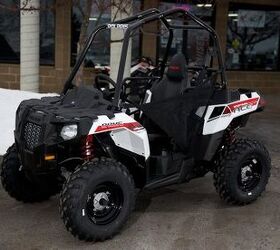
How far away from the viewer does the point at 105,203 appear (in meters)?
4.34

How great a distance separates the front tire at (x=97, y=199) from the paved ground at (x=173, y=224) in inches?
5.6

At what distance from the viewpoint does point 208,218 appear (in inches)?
194

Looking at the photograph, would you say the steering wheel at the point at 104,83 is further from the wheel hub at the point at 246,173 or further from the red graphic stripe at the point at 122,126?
the wheel hub at the point at 246,173

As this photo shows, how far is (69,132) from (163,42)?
9.72m

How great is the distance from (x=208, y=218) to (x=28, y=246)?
1.62 m

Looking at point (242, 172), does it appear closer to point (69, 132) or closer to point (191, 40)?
point (69, 132)

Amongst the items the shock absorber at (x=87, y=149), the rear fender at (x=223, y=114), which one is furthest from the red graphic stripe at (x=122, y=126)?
the rear fender at (x=223, y=114)

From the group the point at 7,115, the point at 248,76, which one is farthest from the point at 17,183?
the point at 248,76

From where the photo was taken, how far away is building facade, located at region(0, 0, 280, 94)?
42.5ft

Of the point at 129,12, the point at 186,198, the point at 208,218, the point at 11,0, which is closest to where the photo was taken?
the point at 208,218

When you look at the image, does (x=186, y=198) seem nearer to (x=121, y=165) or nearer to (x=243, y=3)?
(x=121, y=165)

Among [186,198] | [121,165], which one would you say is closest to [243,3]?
[186,198]

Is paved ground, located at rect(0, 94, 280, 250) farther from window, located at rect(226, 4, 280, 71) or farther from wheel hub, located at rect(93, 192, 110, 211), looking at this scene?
window, located at rect(226, 4, 280, 71)

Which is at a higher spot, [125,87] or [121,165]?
[125,87]
